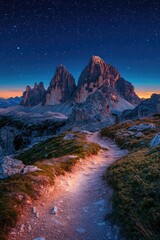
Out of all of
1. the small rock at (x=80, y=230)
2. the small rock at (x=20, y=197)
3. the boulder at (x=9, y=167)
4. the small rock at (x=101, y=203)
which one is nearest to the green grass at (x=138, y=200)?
the small rock at (x=101, y=203)

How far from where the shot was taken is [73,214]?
467 inches

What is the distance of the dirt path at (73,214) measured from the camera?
9.62m

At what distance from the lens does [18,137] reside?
160m

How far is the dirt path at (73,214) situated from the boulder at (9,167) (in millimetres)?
3302

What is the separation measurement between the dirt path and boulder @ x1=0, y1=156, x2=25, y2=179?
330 centimetres

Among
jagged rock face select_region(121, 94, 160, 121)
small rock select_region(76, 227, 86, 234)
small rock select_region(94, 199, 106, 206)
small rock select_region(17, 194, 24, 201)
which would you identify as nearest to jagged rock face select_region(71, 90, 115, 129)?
jagged rock face select_region(121, 94, 160, 121)

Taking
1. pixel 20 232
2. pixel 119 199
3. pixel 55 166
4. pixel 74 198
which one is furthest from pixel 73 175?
pixel 20 232

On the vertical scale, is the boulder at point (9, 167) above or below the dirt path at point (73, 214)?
above

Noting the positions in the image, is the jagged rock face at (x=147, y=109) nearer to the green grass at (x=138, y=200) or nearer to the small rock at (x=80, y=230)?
the green grass at (x=138, y=200)

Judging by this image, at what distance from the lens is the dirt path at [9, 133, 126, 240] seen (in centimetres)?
962

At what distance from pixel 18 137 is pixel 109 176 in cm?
15255

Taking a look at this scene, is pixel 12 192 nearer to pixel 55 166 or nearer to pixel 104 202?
pixel 104 202

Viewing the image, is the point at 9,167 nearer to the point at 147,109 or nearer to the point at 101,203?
the point at 101,203

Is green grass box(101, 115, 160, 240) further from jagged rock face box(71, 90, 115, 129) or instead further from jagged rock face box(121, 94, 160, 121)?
jagged rock face box(121, 94, 160, 121)
